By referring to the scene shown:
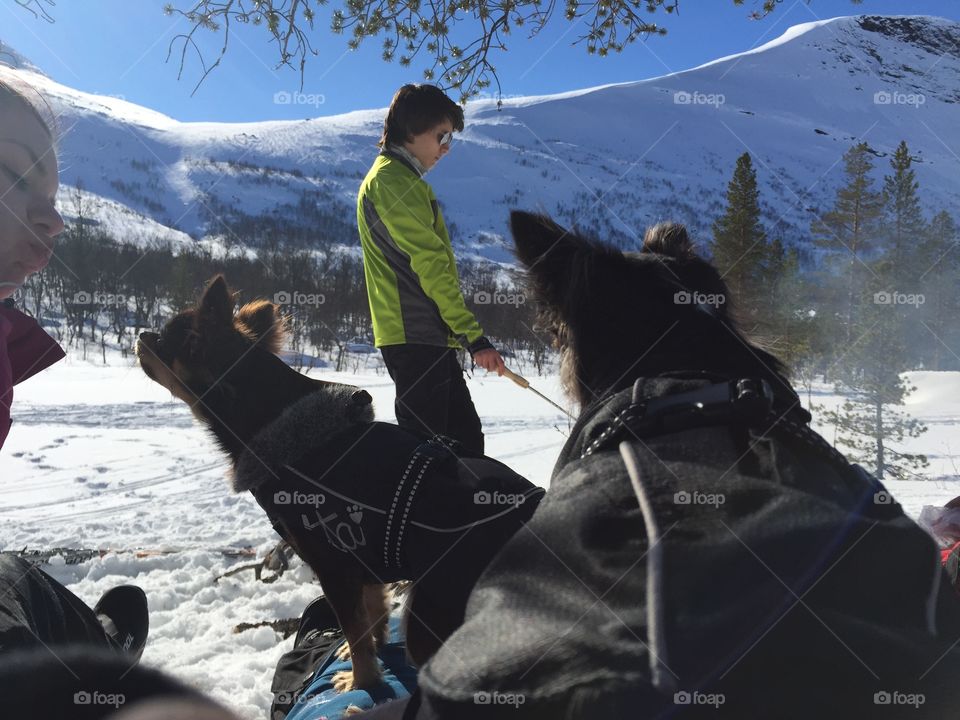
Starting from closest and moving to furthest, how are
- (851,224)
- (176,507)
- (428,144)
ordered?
(428,144), (176,507), (851,224)

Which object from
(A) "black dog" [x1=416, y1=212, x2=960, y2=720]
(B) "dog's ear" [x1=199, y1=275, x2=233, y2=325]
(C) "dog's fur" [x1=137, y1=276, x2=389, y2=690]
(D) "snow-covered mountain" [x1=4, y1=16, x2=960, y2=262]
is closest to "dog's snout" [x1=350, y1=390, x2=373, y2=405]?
(C) "dog's fur" [x1=137, y1=276, x2=389, y2=690]

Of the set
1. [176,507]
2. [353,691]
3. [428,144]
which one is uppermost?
[428,144]

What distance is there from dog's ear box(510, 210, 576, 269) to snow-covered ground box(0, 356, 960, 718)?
73 cm

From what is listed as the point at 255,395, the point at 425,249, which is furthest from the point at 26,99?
the point at 425,249

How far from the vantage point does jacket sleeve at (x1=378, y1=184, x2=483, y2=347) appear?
3613 mm

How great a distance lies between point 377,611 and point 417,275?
6.53 feet

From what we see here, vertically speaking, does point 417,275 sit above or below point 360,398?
above

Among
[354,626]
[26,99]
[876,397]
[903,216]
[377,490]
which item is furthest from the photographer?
[903,216]

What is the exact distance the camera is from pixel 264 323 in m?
3.58

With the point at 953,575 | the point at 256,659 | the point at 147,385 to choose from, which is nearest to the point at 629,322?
the point at 953,575

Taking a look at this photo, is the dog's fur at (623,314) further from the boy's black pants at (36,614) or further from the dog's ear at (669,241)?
the boy's black pants at (36,614)

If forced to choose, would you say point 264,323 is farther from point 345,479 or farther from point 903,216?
point 903,216

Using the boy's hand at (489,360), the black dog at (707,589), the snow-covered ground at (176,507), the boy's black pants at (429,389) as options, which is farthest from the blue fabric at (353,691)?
the black dog at (707,589)

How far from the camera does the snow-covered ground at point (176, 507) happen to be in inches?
143
